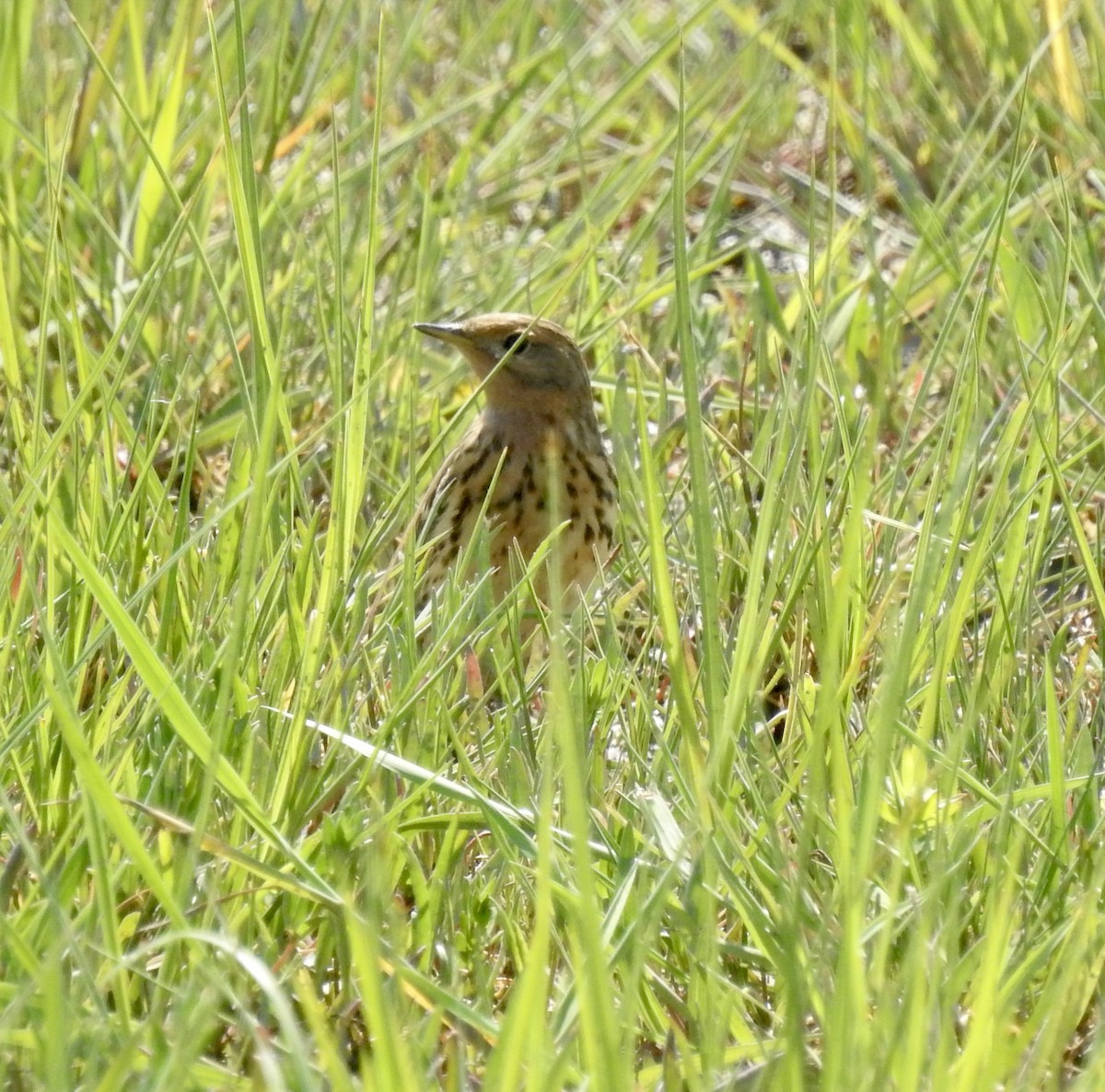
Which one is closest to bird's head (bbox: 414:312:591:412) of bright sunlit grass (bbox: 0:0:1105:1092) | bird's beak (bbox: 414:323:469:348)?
bird's beak (bbox: 414:323:469:348)

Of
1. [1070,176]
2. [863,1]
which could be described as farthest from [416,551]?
[863,1]

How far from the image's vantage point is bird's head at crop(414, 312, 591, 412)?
13.7 feet

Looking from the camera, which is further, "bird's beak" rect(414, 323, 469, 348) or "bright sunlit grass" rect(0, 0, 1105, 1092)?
"bird's beak" rect(414, 323, 469, 348)

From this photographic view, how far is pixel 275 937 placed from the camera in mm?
2482

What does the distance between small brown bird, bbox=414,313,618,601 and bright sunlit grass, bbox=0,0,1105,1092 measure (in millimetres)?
127

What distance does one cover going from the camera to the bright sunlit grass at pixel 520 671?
6.68 feet

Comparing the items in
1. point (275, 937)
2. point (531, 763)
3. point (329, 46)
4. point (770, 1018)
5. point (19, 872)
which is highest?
point (329, 46)

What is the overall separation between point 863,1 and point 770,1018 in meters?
3.61

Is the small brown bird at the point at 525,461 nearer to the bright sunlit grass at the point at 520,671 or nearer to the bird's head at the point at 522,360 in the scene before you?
the bird's head at the point at 522,360

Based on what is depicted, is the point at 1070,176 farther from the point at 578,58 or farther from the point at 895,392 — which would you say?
the point at 578,58

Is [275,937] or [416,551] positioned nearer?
[275,937]

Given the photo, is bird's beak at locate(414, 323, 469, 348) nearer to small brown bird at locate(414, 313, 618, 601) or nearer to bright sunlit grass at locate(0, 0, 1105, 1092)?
small brown bird at locate(414, 313, 618, 601)

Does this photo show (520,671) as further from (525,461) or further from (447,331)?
(525,461)

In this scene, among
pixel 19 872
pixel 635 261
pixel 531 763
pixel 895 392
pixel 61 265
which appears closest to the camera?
pixel 19 872
